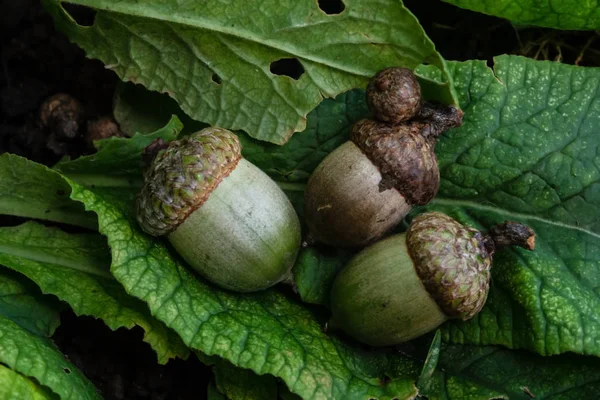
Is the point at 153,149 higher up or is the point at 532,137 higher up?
the point at 153,149

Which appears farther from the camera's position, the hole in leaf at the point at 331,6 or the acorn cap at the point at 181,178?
the hole in leaf at the point at 331,6

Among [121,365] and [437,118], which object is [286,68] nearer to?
[437,118]

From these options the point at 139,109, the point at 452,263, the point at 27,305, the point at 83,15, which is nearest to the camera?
the point at 452,263

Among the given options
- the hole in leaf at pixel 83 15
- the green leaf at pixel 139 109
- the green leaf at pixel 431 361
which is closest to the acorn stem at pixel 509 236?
the green leaf at pixel 431 361

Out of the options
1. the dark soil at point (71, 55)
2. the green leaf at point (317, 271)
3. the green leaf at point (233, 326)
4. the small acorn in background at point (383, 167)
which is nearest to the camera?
the green leaf at point (233, 326)

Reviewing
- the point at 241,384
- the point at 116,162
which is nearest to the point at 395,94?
the point at 116,162

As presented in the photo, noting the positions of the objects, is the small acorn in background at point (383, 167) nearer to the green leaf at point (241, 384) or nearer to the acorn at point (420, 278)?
the acorn at point (420, 278)

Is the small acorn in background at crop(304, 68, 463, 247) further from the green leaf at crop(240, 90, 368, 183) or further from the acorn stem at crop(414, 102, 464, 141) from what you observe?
the green leaf at crop(240, 90, 368, 183)
